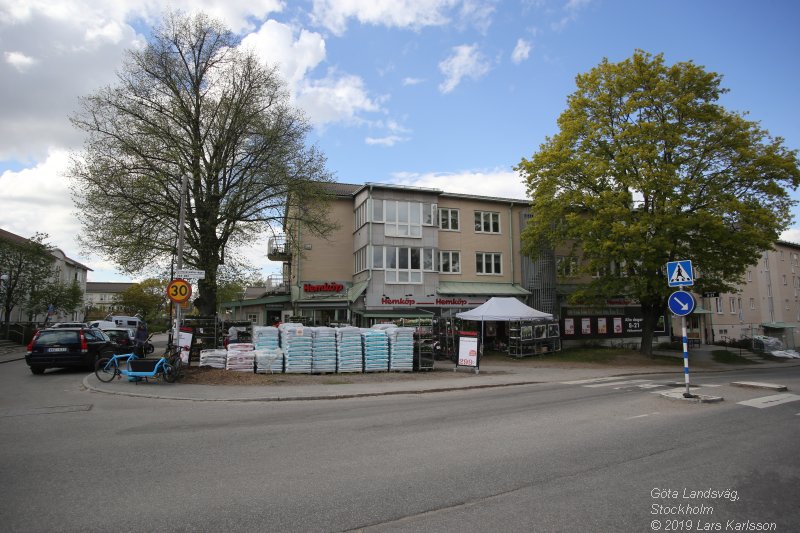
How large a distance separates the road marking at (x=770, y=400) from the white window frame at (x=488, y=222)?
22292mm

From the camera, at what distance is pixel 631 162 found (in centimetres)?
2473

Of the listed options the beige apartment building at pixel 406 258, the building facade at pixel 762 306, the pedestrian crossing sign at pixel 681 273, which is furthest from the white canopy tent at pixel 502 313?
the building facade at pixel 762 306

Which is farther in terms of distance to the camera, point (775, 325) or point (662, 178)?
point (775, 325)

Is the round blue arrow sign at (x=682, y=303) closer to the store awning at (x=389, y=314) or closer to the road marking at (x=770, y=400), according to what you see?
the road marking at (x=770, y=400)

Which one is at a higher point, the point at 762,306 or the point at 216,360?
the point at 762,306

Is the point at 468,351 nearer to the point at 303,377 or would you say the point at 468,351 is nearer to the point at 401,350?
the point at 401,350

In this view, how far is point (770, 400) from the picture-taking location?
1141 centimetres

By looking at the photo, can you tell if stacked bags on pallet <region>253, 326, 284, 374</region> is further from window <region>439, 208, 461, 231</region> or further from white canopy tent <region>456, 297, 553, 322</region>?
window <region>439, 208, 461, 231</region>

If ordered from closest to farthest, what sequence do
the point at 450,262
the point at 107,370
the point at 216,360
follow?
the point at 107,370, the point at 216,360, the point at 450,262

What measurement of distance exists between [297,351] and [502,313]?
12.0 meters

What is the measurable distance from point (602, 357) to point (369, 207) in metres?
15.6

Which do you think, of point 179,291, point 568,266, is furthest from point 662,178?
point 179,291

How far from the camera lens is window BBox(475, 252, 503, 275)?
33312 millimetres

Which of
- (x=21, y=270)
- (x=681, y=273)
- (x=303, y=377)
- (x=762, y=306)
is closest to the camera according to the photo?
(x=681, y=273)
